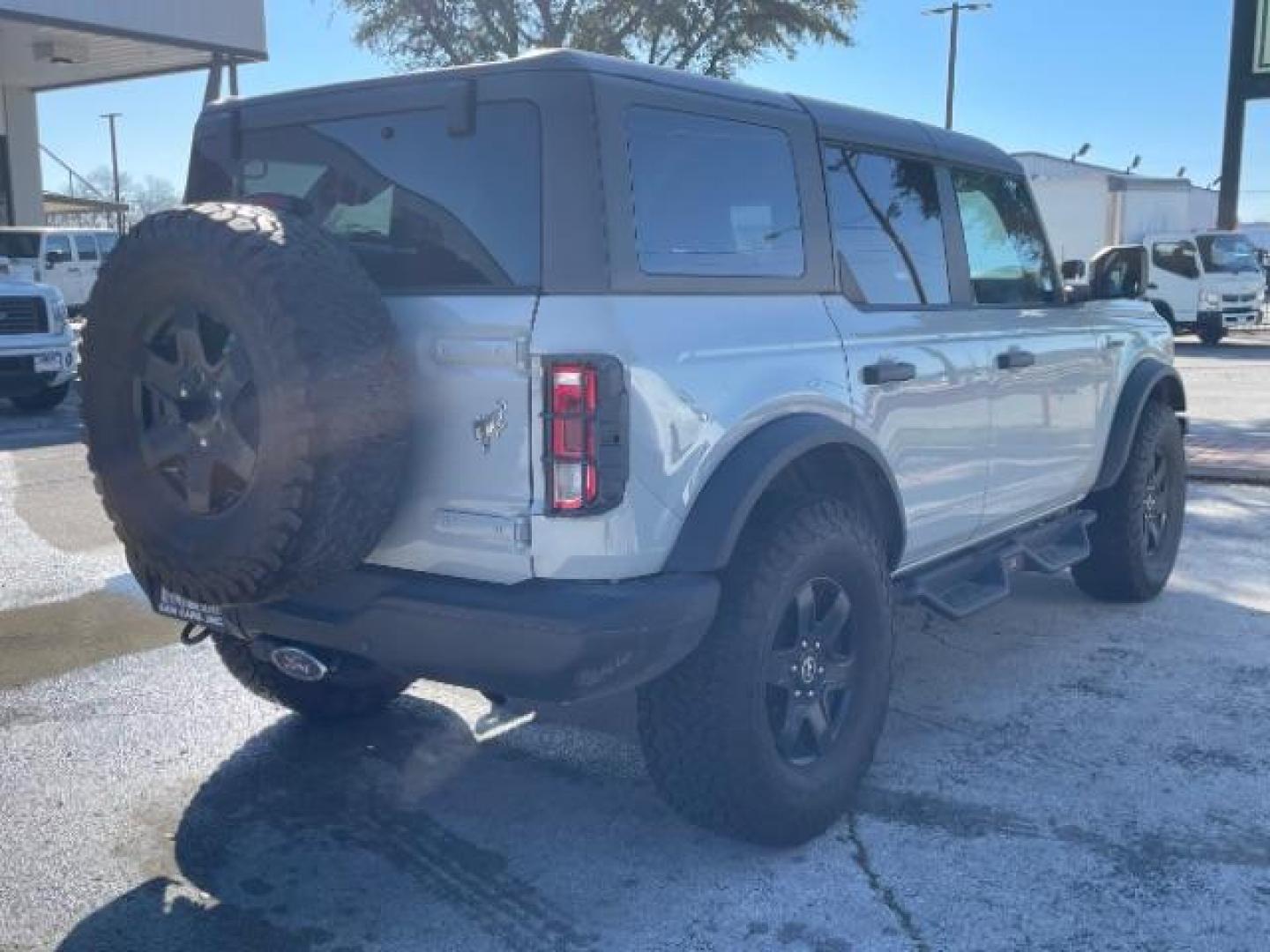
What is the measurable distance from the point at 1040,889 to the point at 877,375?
1473mm

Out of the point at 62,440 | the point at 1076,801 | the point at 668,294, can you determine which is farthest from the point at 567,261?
the point at 62,440

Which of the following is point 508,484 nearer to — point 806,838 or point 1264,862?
point 806,838

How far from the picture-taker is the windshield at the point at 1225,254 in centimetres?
2331

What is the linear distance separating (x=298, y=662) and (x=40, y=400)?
1167 centimetres

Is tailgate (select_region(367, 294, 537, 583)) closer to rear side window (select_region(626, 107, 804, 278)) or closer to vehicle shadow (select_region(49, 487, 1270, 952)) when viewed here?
rear side window (select_region(626, 107, 804, 278))

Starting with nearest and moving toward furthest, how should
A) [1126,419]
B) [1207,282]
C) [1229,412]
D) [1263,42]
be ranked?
[1126,419]
[1229,412]
[1263,42]
[1207,282]

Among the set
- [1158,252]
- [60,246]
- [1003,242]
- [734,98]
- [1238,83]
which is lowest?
[1003,242]

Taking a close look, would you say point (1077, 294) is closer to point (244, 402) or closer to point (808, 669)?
point (808, 669)

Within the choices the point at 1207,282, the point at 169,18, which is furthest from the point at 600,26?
the point at 1207,282

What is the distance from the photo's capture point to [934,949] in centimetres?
293

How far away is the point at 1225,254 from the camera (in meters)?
23.5

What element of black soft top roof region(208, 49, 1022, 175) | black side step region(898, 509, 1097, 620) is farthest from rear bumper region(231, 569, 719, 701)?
black side step region(898, 509, 1097, 620)

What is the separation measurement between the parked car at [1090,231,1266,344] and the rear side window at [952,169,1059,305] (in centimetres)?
1959

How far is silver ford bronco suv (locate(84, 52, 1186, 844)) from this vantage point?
287 cm
